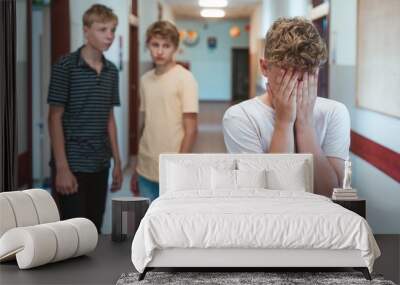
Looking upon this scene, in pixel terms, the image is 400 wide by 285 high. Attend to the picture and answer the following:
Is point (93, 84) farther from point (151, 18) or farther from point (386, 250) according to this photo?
point (386, 250)

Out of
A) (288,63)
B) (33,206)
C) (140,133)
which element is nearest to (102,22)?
(140,133)

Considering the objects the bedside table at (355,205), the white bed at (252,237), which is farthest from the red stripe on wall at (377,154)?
the white bed at (252,237)

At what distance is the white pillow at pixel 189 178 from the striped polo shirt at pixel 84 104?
134cm

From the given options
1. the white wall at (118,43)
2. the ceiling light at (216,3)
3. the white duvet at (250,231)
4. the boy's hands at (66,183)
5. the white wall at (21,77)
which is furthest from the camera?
the ceiling light at (216,3)

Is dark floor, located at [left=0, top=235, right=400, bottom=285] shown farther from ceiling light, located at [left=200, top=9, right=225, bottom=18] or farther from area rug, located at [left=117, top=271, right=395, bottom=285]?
ceiling light, located at [left=200, top=9, right=225, bottom=18]

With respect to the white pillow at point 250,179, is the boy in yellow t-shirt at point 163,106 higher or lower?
higher

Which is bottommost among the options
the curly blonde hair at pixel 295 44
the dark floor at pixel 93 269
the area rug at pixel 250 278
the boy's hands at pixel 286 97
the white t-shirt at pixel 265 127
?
the dark floor at pixel 93 269

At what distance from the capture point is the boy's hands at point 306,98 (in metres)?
6.77

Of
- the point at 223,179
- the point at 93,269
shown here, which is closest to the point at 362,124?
the point at 223,179

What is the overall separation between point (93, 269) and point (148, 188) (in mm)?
2112

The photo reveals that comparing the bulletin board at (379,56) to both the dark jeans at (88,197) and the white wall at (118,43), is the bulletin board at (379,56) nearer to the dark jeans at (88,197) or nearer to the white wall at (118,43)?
the white wall at (118,43)

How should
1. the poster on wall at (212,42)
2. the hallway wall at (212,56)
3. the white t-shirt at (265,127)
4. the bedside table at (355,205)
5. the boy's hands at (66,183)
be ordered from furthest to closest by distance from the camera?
1. the poster on wall at (212,42)
2. the hallway wall at (212,56)
3. the boy's hands at (66,183)
4. the white t-shirt at (265,127)
5. the bedside table at (355,205)

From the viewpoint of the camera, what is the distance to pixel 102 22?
25.1 feet

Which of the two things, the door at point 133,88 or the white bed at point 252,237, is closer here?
the white bed at point 252,237
